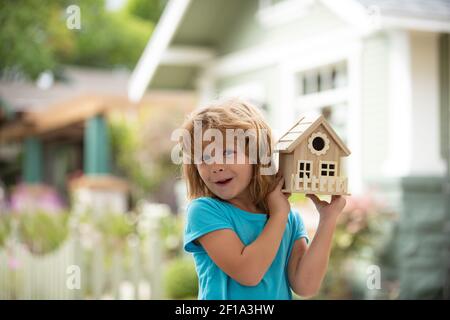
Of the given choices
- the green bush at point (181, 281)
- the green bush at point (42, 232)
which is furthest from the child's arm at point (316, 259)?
the green bush at point (42, 232)

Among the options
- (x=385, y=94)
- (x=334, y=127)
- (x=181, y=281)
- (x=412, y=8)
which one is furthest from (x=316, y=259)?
(x=334, y=127)

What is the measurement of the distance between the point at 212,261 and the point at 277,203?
20 centimetres

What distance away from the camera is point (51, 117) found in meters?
13.9

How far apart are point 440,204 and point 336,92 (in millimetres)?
1488

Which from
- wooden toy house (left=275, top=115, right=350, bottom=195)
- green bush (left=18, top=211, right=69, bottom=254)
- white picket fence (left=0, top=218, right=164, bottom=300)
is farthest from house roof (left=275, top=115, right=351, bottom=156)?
green bush (left=18, top=211, right=69, bottom=254)

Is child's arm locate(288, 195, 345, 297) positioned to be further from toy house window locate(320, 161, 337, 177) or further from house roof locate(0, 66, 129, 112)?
house roof locate(0, 66, 129, 112)

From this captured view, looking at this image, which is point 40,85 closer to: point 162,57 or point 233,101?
point 162,57

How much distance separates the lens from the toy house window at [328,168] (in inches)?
73.0

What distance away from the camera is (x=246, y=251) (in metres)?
1.67

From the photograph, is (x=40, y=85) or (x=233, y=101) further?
(x=40, y=85)

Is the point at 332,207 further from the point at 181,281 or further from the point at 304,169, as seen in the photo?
the point at 181,281

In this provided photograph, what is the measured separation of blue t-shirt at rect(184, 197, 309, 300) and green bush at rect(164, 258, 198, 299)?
4.56 metres
